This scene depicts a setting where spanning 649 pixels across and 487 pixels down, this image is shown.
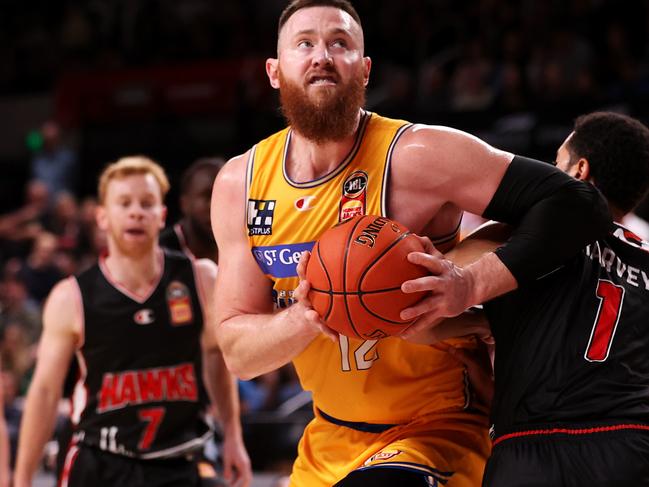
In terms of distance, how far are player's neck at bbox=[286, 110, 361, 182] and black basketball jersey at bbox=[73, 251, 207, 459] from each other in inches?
58.2

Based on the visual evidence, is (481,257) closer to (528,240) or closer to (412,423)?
(528,240)

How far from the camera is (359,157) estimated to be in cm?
329

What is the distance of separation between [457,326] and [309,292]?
27.1 inches

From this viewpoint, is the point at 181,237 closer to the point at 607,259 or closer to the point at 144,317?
the point at 144,317

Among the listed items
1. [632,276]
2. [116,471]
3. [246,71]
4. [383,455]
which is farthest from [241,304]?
[246,71]

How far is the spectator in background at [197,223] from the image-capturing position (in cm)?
545

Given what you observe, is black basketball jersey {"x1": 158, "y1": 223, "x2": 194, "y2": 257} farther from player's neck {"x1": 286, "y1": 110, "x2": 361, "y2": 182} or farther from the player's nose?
the player's nose

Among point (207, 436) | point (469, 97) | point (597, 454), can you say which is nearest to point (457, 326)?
point (597, 454)

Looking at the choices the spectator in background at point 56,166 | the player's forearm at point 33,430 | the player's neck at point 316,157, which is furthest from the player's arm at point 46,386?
the spectator in background at point 56,166

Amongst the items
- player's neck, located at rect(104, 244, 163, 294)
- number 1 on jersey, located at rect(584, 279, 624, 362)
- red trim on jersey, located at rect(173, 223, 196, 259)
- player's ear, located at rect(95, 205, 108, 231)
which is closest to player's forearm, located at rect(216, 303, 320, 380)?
number 1 on jersey, located at rect(584, 279, 624, 362)

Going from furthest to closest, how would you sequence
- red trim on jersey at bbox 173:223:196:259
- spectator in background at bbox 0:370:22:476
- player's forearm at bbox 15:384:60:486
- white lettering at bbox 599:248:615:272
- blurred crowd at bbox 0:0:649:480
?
1. blurred crowd at bbox 0:0:649:480
2. spectator in background at bbox 0:370:22:476
3. red trim on jersey at bbox 173:223:196:259
4. player's forearm at bbox 15:384:60:486
5. white lettering at bbox 599:248:615:272

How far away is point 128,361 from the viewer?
4.46m

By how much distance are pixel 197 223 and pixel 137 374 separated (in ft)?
4.17

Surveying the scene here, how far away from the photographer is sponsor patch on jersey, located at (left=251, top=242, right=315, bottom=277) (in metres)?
3.22
